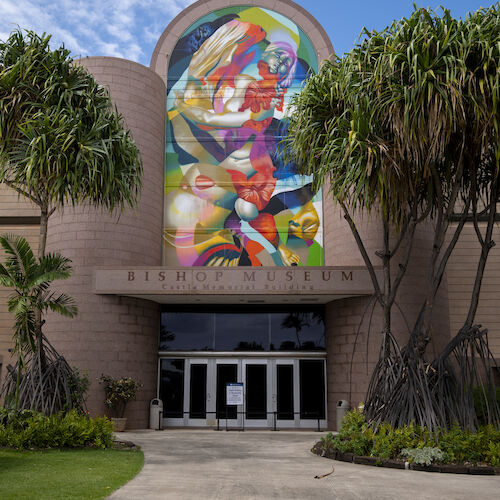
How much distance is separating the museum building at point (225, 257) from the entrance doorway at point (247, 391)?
5 centimetres

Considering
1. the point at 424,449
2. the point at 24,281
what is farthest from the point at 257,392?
the point at 424,449

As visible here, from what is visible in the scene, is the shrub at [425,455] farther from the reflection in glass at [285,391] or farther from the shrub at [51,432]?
the reflection in glass at [285,391]

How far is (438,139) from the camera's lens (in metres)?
12.1

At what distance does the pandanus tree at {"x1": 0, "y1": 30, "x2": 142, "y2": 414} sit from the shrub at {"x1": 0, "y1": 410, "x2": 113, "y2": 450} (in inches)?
56.9

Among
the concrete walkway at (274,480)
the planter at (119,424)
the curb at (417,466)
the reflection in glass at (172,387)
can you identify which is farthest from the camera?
the reflection in glass at (172,387)

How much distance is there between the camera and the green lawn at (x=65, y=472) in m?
7.47

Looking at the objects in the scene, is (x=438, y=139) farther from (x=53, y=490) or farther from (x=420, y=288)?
(x=53, y=490)

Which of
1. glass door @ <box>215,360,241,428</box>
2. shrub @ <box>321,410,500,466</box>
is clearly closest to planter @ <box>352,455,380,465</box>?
shrub @ <box>321,410,500,466</box>

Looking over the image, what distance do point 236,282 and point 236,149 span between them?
6.16 meters

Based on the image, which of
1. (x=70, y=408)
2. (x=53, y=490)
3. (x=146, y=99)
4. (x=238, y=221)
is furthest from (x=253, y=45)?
(x=53, y=490)

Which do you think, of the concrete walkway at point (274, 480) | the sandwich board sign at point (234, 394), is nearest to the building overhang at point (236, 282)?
the sandwich board sign at point (234, 394)

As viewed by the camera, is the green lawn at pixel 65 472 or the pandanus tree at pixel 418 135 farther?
the pandanus tree at pixel 418 135

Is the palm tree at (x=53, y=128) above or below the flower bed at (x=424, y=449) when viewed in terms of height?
above

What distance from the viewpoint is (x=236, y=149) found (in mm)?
22438
